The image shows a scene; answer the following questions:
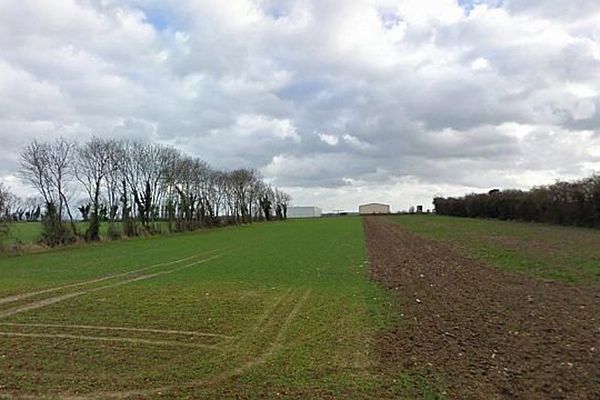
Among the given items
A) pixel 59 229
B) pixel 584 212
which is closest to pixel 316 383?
pixel 59 229

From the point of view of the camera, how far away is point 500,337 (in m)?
7.97

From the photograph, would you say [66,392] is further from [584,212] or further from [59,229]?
[584,212]

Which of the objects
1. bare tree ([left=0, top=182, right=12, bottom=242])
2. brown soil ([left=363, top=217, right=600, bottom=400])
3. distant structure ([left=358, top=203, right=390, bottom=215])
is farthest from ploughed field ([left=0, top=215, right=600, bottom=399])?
distant structure ([left=358, top=203, right=390, bottom=215])

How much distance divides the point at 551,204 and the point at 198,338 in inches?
1893

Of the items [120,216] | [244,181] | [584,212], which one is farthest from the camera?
[244,181]

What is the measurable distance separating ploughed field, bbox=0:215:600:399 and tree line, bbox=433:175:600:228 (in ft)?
90.9

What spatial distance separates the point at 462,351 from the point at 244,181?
301 feet

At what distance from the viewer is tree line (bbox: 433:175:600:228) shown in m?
40.5

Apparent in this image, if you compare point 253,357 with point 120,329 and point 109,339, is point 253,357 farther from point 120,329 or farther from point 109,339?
point 120,329

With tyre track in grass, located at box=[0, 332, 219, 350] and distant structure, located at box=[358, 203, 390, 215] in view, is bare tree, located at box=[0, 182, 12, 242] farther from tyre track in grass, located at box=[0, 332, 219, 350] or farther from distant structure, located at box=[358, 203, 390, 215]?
distant structure, located at box=[358, 203, 390, 215]

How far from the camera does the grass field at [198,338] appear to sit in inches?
234

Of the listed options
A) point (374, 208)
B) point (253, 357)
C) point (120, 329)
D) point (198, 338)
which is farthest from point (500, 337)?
point (374, 208)

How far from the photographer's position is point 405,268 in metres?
18.3

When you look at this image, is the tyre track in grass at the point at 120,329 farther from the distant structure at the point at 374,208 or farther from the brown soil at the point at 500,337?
the distant structure at the point at 374,208
